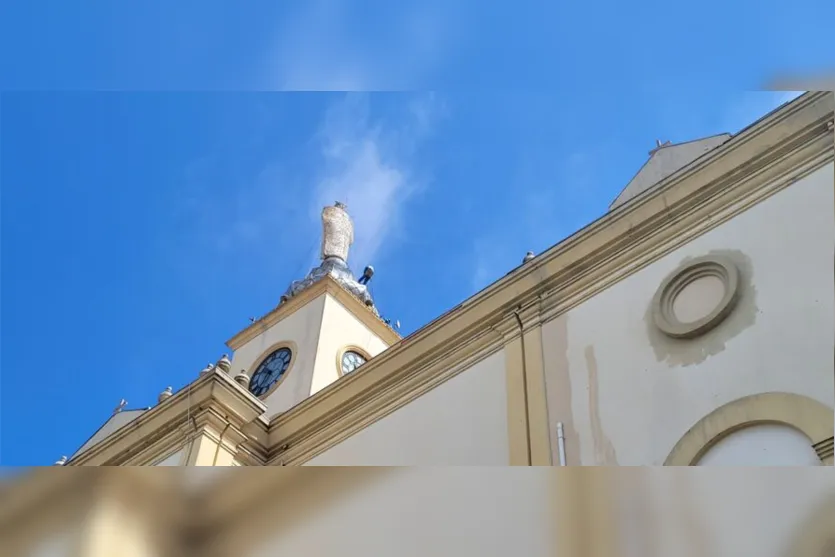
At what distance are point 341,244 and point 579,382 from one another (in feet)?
48.8

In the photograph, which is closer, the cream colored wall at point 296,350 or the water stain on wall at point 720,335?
the water stain on wall at point 720,335

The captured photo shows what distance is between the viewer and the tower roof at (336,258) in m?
21.9

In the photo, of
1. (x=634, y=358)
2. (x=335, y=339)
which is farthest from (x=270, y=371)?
(x=634, y=358)

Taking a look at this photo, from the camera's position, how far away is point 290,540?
336cm

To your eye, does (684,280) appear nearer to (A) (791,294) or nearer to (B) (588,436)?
(A) (791,294)

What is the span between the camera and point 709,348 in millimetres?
9547

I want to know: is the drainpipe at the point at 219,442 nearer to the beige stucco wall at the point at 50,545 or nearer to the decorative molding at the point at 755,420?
the decorative molding at the point at 755,420

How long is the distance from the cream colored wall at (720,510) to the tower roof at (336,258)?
1801 cm

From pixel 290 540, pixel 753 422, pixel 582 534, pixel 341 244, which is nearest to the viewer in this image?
pixel 582 534

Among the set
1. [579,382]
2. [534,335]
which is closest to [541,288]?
[534,335]

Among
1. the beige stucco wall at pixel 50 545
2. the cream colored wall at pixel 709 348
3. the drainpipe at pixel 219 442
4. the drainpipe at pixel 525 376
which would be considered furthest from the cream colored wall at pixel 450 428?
the beige stucco wall at pixel 50 545

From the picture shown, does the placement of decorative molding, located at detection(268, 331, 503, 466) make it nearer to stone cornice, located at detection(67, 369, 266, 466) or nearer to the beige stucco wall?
stone cornice, located at detection(67, 369, 266, 466)

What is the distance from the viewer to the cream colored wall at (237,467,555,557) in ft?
10.9

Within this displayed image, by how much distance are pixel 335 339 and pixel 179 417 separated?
6422 mm
